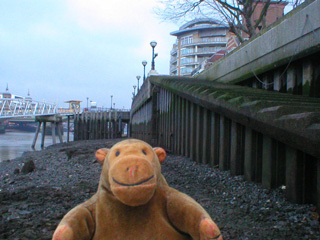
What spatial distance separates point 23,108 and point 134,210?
45178mm

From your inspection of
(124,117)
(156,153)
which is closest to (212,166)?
(156,153)

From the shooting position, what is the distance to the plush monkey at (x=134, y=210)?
1483mm

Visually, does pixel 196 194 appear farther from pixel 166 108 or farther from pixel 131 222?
pixel 166 108

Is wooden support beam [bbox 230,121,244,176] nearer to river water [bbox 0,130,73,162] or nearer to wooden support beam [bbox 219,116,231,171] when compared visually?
wooden support beam [bbox 219,116,231,171]

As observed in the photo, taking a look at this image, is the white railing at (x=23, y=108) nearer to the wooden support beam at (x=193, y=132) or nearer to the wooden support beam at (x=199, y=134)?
the wooden support beam at (x=193, y=132)

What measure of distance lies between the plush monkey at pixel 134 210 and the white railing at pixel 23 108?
39566mm

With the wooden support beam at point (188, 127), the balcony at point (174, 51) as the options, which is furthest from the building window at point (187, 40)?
the wooden support beam at point (188, 127)

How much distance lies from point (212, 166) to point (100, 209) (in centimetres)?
415

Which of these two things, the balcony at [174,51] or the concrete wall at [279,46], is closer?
the concrete wall at [279,46]

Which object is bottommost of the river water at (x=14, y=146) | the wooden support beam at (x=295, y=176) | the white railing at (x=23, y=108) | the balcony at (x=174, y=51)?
the river water at (x=14, y=146)

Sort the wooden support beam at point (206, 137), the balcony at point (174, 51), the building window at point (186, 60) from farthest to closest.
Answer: the balcony at point (174, 51), the building window at point (186, 60), the wooden support beam at point (206, 137)

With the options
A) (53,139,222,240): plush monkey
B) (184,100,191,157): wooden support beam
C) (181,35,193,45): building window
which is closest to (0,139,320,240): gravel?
(53,139,222,240): plush monkey

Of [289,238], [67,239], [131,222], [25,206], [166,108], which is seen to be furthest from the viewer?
[166,108]

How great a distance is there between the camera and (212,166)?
5582 millimetres
